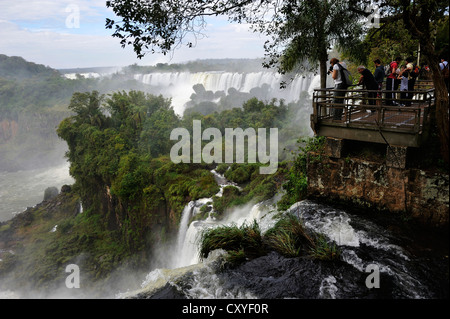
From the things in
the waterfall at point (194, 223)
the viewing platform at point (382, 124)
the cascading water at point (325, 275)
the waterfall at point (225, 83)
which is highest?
the waterfall at point (225, 83)

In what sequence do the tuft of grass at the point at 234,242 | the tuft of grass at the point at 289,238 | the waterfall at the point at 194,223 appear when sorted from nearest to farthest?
the tuft of grass at the point at 289,238
the tuft of grass at the point at 234,242
the waterfall at the point at 194,223

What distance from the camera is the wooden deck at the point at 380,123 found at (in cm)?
715

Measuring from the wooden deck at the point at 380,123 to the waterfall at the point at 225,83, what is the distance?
78.1 feet

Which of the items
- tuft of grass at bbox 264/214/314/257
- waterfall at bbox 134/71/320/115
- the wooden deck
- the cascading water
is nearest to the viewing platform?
the wooden deck

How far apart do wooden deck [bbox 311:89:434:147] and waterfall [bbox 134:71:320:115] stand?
23813 mm

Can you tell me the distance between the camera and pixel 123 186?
22203mm

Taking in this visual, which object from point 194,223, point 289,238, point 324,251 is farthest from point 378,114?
point 194,223

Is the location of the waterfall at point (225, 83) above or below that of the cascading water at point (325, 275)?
above

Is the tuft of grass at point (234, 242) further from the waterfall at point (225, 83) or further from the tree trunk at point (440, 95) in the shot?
the waterfall at point (225, 83)

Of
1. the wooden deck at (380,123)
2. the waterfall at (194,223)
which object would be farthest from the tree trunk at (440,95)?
the waterfall at (194,223)

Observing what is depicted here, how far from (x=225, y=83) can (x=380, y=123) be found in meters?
44.5

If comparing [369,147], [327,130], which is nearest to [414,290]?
[369,147]

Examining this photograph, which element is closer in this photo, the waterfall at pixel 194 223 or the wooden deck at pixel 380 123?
the wooden deck at pixel 380 123

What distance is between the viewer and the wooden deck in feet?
23.5
